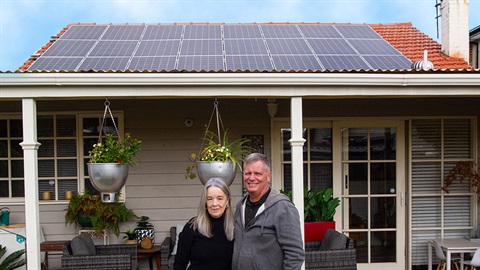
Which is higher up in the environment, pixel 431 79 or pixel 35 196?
pixel 431 79

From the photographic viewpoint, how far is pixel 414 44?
6609 mm

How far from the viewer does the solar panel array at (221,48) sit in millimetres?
4590

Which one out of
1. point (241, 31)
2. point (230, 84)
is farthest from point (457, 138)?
point (230, 84)

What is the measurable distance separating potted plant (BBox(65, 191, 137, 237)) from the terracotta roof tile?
14.7 ft

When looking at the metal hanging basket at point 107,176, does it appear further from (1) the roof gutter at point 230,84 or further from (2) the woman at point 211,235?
(2) the woman at point 211,235

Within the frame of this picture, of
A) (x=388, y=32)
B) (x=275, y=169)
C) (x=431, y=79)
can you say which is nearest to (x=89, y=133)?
(x=275, y=169)

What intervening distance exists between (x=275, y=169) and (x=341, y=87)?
1830 mm

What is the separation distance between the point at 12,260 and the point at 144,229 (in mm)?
1470

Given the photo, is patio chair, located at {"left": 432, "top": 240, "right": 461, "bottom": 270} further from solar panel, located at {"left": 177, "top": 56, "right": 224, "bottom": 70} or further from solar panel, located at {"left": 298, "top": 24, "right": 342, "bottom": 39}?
solar panel, located at {"left": 177, "top": 56, "right": 224, "bottom": 70}

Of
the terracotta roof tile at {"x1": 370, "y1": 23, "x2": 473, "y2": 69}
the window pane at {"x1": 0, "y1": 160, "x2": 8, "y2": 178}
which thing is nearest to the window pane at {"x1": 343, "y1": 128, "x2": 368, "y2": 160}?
the terracotta roof tile at {"x1": 370, "y1": 23, "x2": 473, "y2": 69}

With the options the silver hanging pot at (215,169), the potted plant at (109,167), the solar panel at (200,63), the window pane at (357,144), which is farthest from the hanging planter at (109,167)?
→ the window pane at (357,144)

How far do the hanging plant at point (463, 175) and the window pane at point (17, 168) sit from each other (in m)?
5.45

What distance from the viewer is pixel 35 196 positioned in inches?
150

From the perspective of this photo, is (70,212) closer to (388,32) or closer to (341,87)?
(341,87)
